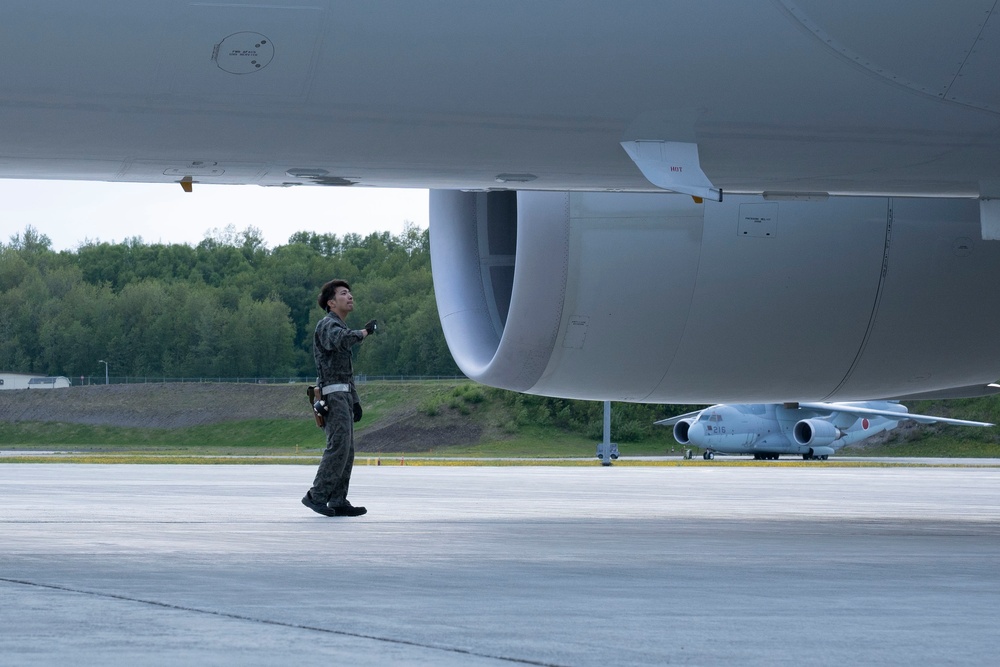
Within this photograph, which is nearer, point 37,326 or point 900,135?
point 900,135

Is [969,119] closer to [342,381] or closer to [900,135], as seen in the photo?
[900,135]

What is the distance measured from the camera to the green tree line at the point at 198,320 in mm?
107688

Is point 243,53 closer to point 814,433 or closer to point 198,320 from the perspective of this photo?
point 814,433

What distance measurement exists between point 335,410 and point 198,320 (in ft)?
347

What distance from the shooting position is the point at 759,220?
27.9 feet

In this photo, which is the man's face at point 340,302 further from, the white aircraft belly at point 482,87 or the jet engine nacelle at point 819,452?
the jet engine nacelle at point 819,452

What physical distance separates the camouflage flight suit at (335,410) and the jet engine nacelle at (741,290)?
1.14 meters

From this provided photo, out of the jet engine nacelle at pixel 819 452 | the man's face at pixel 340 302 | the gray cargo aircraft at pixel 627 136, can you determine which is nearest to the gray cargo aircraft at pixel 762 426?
the jet engine nacelle at pixel 819 452

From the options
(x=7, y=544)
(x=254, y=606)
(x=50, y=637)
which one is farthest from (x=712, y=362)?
(x=50, y=637)

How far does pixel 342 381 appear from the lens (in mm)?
8602

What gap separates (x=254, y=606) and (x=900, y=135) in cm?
440

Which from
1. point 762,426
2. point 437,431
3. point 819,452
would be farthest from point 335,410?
point 437,431

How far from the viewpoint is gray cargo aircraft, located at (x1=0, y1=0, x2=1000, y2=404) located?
5781 mm

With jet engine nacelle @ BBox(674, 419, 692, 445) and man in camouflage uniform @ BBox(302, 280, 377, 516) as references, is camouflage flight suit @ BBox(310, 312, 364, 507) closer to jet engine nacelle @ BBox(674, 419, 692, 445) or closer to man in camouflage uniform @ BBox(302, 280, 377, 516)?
man in camouflage uniform @ BBox(302, 280, 377, 516)
